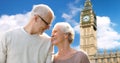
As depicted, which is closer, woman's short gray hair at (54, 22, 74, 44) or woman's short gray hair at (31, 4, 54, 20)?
woman's short gray hair at (31, 4, 54, 20)

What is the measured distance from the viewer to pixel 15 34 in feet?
6.20

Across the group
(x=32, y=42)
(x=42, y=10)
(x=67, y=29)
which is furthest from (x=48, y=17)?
(x=67, y=29)

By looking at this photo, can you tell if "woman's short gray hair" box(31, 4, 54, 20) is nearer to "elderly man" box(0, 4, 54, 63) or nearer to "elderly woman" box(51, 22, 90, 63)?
"elderly man" box(0, 4, 54, 63)

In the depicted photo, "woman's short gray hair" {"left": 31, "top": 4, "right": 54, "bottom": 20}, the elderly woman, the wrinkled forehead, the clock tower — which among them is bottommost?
the elderly woman

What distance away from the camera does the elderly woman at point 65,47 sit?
211 centimetres

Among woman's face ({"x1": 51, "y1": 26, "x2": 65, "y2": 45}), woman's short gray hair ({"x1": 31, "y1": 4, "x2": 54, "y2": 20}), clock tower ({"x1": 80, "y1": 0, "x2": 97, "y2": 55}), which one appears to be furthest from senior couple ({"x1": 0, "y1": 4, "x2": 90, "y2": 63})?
clock tower ({"x1": 80, "y1": 0, "x2": 97, "y2": 55})

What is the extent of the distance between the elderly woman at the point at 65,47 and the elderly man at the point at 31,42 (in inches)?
8.6

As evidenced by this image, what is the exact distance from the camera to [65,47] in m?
2.17

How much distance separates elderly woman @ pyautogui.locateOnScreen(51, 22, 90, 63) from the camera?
6.93 feet

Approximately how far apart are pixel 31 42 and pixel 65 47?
1.25 ft

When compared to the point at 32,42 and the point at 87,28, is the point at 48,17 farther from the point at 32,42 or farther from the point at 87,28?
the point at 87,28

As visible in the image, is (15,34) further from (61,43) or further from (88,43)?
(88,43)

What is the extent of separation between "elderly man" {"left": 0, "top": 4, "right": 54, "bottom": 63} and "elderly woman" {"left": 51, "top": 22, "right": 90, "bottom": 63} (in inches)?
8.6

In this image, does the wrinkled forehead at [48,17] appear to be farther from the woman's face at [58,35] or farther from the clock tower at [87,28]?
the clock tower at [87,28]
